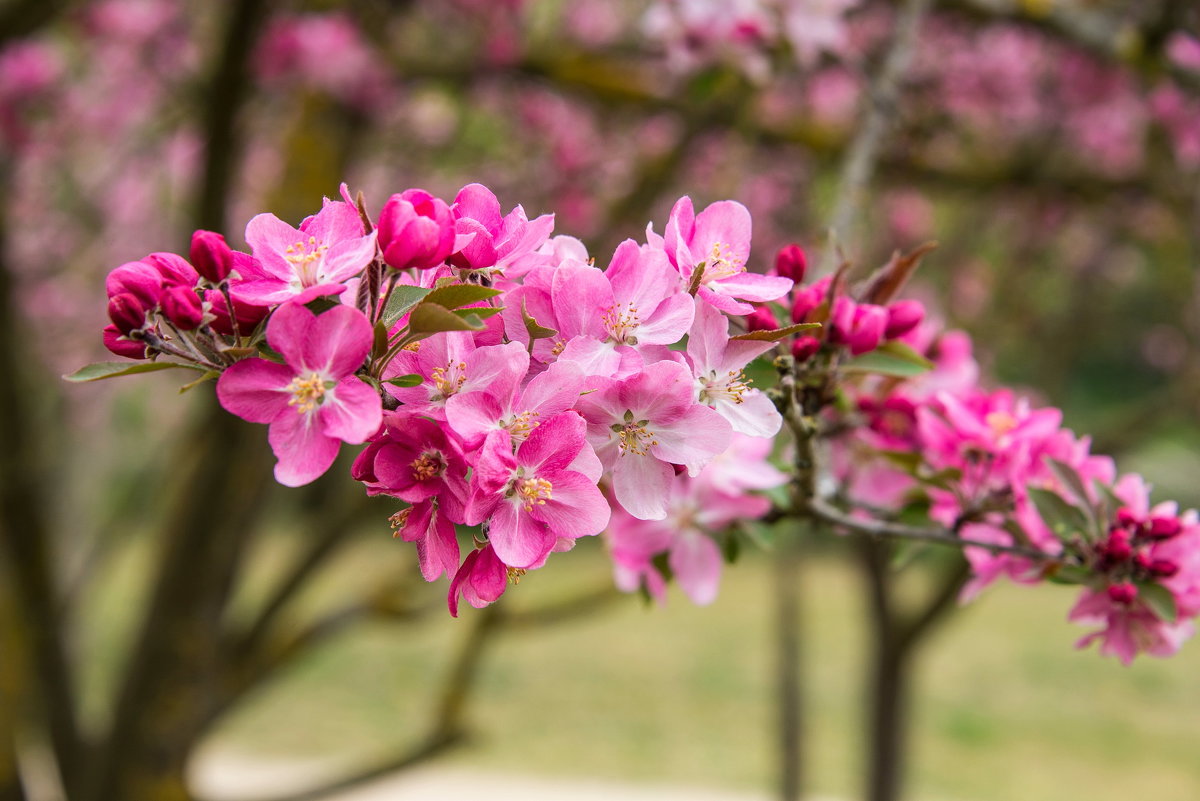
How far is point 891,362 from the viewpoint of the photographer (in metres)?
0.96

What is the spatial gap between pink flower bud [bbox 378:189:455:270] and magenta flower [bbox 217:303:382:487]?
0.06 m

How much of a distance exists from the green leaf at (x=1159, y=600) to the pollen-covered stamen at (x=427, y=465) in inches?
26.5

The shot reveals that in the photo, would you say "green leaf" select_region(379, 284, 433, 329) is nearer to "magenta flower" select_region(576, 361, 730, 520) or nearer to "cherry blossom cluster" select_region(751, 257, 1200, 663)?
"magenta flower" select_region(576, 361, 730, 520)

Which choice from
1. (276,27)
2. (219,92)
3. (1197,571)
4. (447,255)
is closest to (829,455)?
(1197,571)

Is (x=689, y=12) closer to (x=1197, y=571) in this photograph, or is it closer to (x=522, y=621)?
(x=1197, y=571)

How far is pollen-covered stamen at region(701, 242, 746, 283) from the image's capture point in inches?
31.1

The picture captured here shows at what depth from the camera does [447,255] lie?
700mm

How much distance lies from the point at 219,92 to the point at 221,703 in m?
1.92

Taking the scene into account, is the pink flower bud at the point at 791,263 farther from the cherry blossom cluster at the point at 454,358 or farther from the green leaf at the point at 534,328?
the green leaf at the point at 534,328

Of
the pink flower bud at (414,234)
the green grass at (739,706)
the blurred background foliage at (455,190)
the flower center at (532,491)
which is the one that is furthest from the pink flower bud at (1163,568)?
the green grass at (739,706)

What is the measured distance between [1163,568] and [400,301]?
0.72 m

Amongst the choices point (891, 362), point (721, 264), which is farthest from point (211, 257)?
point (891, 362)

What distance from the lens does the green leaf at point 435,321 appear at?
626mm

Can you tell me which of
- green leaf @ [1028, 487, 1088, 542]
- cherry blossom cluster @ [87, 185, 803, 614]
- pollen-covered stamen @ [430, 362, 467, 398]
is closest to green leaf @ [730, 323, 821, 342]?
cherry blossom cluster @ [87, 185, 803, 614]
